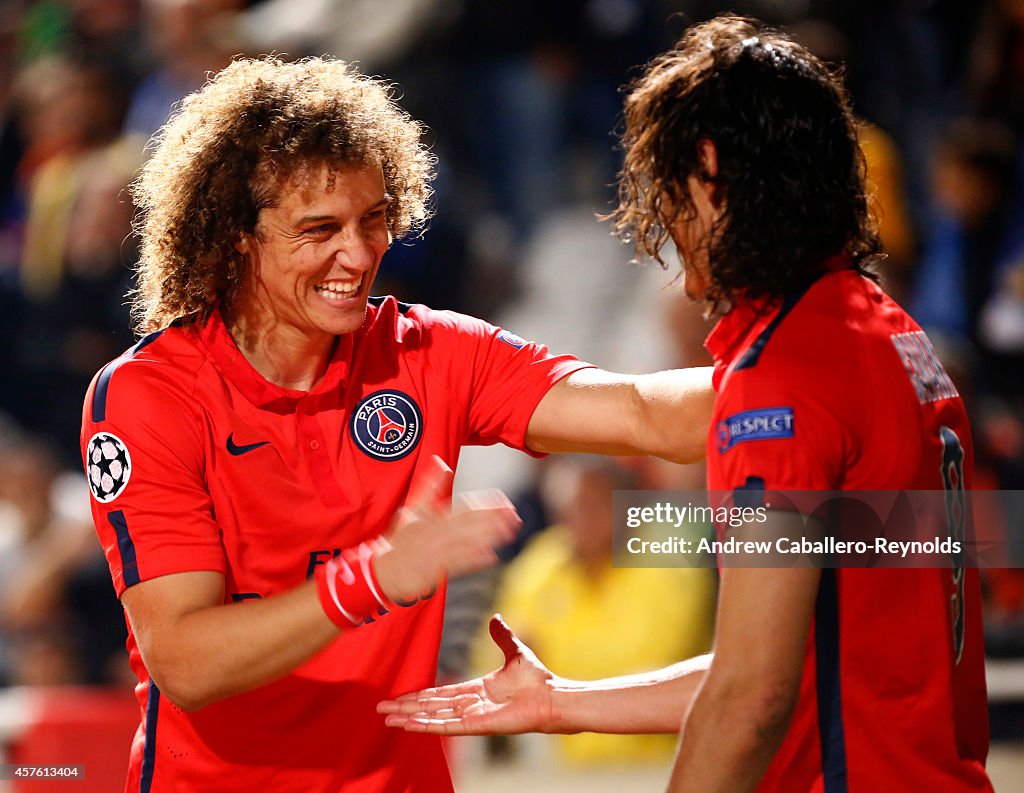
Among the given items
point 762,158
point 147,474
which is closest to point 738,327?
point 762,158

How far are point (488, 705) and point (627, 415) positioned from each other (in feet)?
2.02

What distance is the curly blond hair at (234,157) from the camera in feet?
8.12

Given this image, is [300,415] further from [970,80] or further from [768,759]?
[970,80]

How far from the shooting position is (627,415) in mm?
2600

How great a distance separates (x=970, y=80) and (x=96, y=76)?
4249 millimetres

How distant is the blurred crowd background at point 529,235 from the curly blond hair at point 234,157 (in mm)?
2425

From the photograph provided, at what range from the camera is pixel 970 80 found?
225 inches

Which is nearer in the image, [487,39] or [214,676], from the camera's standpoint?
[214,676]

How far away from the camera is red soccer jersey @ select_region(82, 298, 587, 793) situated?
2.32 m

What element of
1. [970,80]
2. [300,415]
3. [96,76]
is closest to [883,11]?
[970,80]

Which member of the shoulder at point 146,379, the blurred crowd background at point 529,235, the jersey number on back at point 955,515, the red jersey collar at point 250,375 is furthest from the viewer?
the blurred crowd background at point 529,235

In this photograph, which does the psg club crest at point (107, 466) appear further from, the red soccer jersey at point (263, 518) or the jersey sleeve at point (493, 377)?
the jersey sleeve at point (493, 377)

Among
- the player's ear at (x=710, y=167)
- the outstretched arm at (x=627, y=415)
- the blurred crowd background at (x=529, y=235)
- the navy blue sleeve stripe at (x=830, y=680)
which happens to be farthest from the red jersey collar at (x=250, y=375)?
the blurred crowd background at (x=529, y=235)

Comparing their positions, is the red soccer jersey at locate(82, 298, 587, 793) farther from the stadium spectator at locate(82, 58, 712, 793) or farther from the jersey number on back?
the jersey number on back
